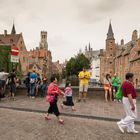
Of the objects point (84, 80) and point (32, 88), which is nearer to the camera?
point (84, 80)

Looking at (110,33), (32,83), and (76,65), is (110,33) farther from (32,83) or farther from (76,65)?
(32,83)

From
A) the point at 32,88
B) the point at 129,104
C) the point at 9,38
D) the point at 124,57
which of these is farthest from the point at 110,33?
the point at 129,104

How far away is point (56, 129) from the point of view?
9055 millimetres

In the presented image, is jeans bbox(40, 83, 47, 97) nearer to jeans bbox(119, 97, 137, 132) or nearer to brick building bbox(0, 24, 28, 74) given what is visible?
jeans bbox(119, 97, 137, 132)

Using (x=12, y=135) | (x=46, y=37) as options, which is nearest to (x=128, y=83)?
(x=12, y=135)

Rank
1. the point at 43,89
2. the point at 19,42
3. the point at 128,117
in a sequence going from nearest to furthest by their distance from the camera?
the point at 128,117 < the point at 43,89 < the point at 19,42

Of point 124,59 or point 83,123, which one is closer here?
point 83,123

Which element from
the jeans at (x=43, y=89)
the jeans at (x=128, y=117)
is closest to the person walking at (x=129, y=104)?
the jeans at (x=128, y=117)

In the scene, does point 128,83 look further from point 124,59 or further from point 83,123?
point 124,59

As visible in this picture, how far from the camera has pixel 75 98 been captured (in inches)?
671

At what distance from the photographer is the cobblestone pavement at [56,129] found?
8117 mm

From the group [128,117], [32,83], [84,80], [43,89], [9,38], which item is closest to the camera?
[128,117]

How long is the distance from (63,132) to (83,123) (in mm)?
1595

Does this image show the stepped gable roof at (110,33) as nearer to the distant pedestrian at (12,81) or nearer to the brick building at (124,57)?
the brick building at (124,57)
